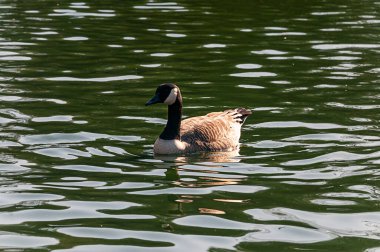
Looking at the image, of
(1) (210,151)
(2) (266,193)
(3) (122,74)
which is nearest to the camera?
(2) (266,193)

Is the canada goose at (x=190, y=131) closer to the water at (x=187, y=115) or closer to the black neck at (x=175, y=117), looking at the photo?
the black neck at (x=175, y=117)

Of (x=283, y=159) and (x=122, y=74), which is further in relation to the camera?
(x=122, y=74)

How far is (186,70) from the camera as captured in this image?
2128cm

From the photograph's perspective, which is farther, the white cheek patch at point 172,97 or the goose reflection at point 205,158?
the white cheek patch at point 172,97

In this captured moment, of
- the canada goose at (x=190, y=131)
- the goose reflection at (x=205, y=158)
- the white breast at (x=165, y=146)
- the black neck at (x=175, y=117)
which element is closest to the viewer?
the goose reflection at (x=205, y=158)

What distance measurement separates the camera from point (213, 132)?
632 inches

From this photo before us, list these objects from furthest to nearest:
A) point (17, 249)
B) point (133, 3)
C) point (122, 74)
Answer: point (133, 3), point (122, 74), point (17, 249)

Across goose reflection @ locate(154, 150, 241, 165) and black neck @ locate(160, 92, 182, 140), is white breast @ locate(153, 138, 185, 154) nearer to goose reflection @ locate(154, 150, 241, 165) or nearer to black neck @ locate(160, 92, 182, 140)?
goose reflection @ locate(154, 150, 241, 165)

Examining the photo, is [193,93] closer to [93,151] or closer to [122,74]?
[122,74]

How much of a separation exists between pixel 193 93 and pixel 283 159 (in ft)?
16.0

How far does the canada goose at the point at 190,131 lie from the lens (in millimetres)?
15352

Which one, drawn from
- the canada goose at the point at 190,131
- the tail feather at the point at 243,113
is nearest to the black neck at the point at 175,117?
the canada goose at the point at 190,131

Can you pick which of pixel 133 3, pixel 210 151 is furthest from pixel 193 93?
pixel 133 3

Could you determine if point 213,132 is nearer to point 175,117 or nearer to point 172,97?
point 175,117
